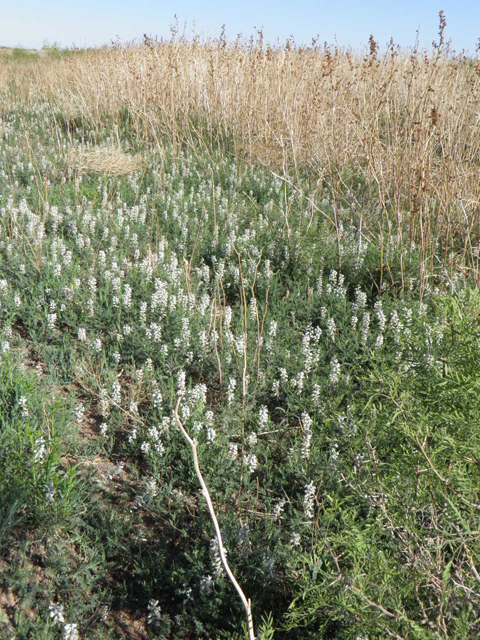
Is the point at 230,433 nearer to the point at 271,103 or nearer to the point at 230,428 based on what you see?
the point at 230,428

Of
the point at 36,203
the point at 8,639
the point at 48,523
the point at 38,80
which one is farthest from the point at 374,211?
the point at 38,80

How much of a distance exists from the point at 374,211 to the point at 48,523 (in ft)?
14.9

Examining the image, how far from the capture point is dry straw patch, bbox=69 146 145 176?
6535 mm

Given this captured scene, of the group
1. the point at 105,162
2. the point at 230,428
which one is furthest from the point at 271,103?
the point at 230,428

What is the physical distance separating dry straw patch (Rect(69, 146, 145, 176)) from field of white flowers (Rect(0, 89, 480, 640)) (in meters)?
1.15

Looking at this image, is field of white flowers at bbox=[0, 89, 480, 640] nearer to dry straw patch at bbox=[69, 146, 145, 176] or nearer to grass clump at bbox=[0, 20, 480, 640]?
grass clump at bbox=[0, 20, 480, 640]

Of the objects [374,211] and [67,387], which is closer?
[67,387]

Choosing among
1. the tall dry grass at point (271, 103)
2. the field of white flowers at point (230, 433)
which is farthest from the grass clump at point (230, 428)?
the tall dry grass at point (271, 103)

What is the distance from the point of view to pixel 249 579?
2.25 m

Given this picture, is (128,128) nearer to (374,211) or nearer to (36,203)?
(36,203)

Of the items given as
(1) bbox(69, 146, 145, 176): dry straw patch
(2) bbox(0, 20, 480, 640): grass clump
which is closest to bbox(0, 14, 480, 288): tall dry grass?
(1) bbox(69, 146, 145, 176): dry straw patch

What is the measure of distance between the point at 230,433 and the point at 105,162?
4709 millimetres

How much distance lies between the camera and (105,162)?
6.59 meters

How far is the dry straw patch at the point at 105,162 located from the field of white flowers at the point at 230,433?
3.79ft
